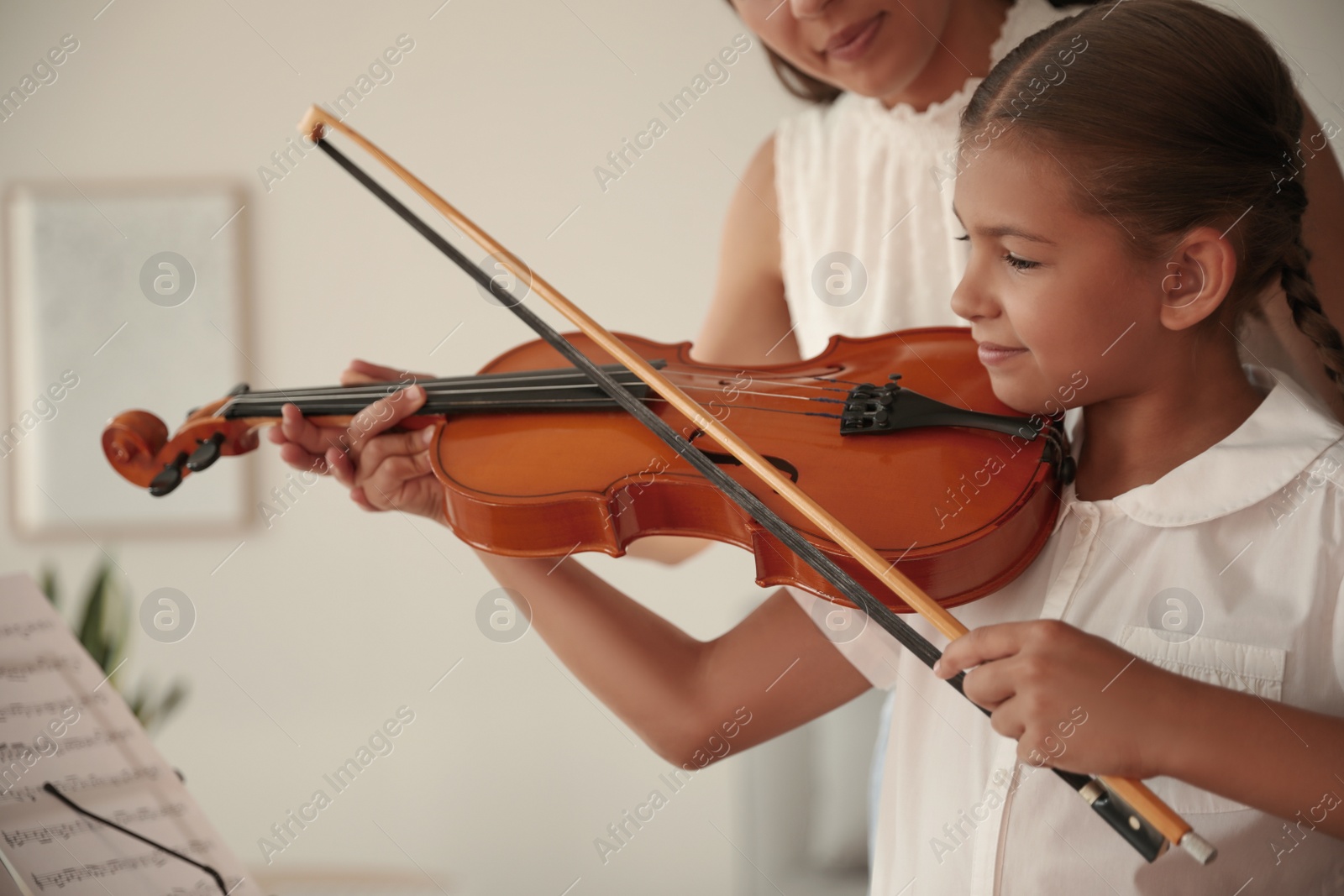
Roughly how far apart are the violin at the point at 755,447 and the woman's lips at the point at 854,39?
0.28m

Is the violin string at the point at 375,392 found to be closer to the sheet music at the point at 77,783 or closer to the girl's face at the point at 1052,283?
the girl's face at the point at 1052,283

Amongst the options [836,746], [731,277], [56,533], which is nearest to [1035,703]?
[731,277]

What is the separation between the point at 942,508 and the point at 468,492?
361 millimetres

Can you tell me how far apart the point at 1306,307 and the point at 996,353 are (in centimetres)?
23

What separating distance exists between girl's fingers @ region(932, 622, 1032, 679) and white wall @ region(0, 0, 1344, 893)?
1398 millimetres

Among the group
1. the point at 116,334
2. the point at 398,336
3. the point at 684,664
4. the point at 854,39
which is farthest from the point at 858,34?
the point at 116,334

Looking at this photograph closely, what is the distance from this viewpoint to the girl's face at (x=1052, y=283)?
0.69m

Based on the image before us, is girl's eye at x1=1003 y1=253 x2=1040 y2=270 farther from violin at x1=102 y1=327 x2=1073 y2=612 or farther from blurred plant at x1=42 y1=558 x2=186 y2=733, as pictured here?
blurred plant at x1=42 y1=558 x2=186 y2=733

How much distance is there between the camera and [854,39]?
3.27 feet

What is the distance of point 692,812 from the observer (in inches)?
80.9

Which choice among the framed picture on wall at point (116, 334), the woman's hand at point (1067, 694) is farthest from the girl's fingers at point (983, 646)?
the framed picture on wall at point (116, 334)

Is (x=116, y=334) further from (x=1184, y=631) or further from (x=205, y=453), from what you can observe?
(x=1184, y=631)

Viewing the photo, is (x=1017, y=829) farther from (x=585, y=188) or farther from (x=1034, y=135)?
(x=585, y=188)

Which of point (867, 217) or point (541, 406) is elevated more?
point (541, 406)
